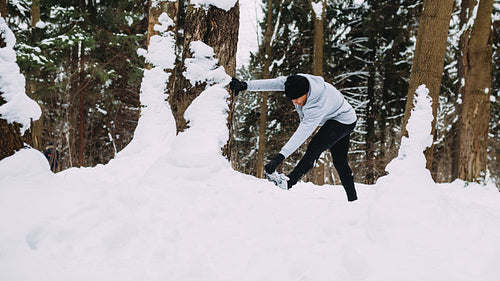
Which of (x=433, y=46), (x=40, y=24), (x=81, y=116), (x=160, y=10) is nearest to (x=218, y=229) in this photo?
(x=433, y=46)

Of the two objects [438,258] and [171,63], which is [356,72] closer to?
[171,63]

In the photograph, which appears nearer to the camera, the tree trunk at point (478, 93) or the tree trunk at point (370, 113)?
the tree trunk at point (478, 93)

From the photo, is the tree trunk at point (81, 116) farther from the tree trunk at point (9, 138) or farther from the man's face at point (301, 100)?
the man's face at point (301, 100)

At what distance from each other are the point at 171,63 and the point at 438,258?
348cm

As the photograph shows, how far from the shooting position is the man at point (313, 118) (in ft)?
8.39

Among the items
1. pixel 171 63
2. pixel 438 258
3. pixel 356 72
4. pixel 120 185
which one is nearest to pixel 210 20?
pixel 171 63

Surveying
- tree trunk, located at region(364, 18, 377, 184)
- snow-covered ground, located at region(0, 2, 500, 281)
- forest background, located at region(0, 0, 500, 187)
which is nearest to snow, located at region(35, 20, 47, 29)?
forest background, located at region(0, 0, 500, 187)

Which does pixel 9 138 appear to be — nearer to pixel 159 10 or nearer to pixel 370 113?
pixel 159 10

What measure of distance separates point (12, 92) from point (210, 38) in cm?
156

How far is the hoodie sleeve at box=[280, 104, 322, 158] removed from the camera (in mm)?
2514

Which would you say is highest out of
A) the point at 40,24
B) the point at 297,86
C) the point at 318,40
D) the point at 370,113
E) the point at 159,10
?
the point at 40,24

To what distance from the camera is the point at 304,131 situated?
2.56 m

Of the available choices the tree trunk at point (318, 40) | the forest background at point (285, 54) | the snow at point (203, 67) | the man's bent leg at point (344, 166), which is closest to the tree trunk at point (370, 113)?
the forest background at point (285, 54)

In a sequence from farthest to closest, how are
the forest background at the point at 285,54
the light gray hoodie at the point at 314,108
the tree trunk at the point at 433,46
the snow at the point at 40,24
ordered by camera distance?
the forest background at the point at 285,54 → the snow at the point at 40,24 → the tree trunk at the point at 433,46 → the light gray hoodie at the point at 314,108
